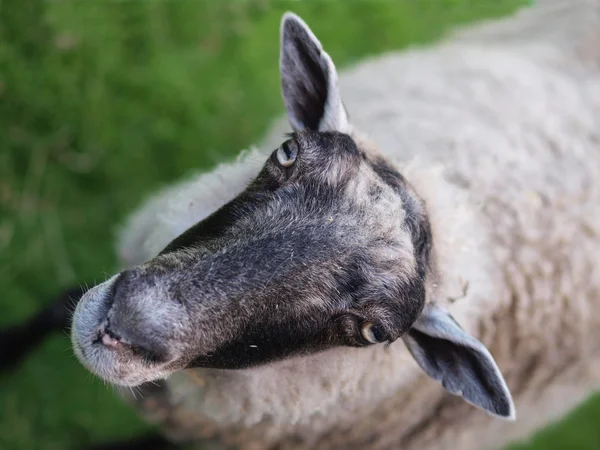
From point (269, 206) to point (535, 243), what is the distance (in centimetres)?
130

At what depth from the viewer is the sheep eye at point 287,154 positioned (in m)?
1.78

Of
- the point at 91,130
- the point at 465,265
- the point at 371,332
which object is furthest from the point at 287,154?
the point at 91,130

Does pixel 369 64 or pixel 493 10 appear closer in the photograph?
pixel 369 64

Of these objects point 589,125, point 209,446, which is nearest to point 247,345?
point 209,446

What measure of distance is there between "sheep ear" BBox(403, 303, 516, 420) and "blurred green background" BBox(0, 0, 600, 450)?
5.91ft

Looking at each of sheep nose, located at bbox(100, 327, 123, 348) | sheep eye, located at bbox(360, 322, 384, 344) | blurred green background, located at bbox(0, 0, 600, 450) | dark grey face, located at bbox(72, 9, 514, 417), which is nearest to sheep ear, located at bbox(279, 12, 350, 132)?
dark grey face, located at bbox(72, 9, 514, 417)

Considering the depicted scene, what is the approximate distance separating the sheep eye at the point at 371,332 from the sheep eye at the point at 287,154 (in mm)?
542

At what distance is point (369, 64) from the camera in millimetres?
3631

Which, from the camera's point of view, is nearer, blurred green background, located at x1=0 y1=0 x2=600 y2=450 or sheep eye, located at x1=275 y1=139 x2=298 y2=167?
sheep eye, located at x1=275 y1=139 x2=298 y2=167

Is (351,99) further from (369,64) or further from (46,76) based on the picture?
(46,76)

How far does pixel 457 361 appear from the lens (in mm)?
1937

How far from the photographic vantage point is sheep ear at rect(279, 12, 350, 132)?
195cm

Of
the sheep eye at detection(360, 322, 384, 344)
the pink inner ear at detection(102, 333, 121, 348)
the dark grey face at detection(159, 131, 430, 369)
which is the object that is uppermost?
the pink inner ear at detection(102, 333, 121, 348)

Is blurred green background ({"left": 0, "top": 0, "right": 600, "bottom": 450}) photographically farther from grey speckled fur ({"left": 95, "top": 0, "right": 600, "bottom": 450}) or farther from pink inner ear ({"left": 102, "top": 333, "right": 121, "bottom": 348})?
pink inner ear ({"left": 102, "top": 333, "right": 121, "bottom": 348})
